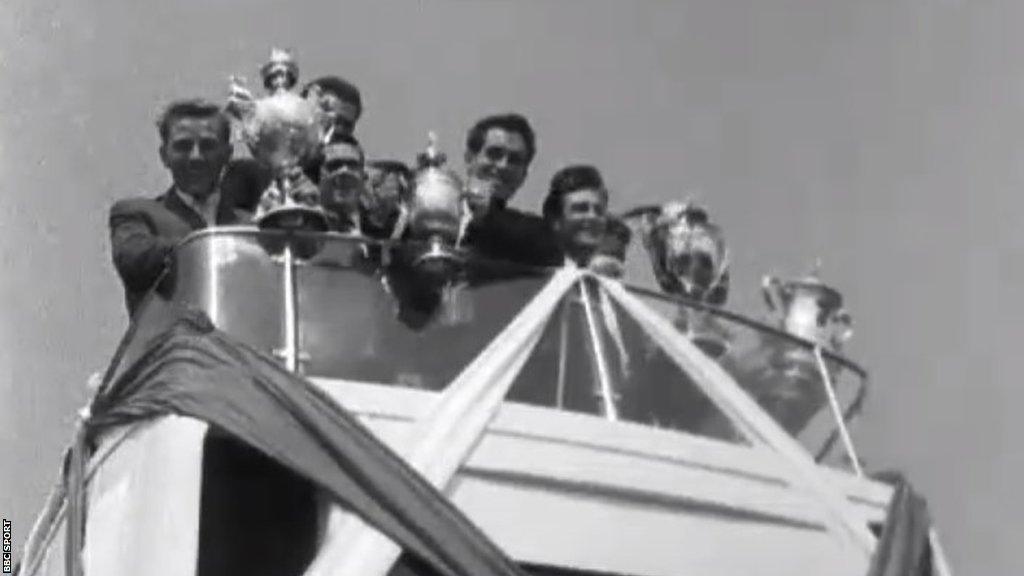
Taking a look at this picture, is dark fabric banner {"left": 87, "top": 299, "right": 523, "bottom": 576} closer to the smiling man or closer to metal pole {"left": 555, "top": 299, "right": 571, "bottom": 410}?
metal pole {"left": 555, "top": 299, "right": 571, "bottom": 410}

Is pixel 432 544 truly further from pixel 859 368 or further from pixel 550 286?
pixel 859 368

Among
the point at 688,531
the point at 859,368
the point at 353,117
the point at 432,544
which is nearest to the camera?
the point at 432,544

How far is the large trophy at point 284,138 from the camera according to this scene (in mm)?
8438

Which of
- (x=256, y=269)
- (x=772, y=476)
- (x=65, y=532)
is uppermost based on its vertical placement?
(x=256, y=269)

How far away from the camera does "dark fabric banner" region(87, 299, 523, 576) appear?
7.95 meters

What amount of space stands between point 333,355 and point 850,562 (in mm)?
2142

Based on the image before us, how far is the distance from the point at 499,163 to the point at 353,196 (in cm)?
86

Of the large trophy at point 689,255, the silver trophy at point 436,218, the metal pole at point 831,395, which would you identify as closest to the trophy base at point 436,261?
the silver trophy at point 436,218

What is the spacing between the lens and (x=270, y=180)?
29.1 ft

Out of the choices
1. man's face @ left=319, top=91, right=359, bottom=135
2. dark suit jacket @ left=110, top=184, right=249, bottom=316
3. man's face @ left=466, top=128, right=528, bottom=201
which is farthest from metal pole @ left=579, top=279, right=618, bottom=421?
dark suit jacket @ left=110, top=184, right=249, bottom=316

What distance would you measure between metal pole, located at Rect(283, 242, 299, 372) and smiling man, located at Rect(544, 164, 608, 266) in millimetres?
1200

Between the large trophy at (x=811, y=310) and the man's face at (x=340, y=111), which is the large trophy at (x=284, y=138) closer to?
the man's face at (x=340, y=111)

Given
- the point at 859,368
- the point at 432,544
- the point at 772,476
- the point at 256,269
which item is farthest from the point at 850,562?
the point at 256,269

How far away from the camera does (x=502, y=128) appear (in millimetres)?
9359
